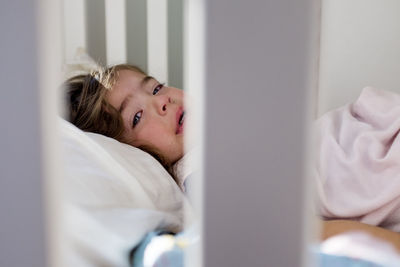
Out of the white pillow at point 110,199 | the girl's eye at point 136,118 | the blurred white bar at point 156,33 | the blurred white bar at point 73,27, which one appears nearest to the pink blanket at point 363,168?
the white pillow at point 110,199

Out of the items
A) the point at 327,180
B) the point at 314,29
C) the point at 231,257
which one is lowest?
the point at 327,180

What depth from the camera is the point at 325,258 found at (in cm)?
35

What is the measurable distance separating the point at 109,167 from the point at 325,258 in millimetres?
331

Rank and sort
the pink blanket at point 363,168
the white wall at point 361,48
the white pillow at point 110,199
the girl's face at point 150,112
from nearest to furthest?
1. the white pillow at point 110,199
2. the pink blanket at point 363,168
3. the girl's face at point 150,112
4. the white wall at point 361,48

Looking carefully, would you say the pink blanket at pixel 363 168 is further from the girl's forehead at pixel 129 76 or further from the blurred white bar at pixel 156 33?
→ the blurred white bar at pixel 156 33

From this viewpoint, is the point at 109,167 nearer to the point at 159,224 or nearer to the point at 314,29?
the point at 159,224

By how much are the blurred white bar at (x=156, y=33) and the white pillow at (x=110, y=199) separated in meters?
A: 0.57

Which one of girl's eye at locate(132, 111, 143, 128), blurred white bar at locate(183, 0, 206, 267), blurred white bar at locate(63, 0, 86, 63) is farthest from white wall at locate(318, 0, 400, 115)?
blurred white bar at locate(183, 0, 206, 267)

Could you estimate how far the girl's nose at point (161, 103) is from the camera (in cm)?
94

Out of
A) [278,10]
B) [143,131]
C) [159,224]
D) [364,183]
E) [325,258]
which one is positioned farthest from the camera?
[143,131]

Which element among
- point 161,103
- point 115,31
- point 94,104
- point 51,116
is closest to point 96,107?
point 94,104

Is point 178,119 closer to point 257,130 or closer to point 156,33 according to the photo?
point 156,33

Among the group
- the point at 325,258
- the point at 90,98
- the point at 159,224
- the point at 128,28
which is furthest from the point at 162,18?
the point at 325,258

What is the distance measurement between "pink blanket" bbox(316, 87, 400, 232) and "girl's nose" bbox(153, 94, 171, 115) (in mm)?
307
